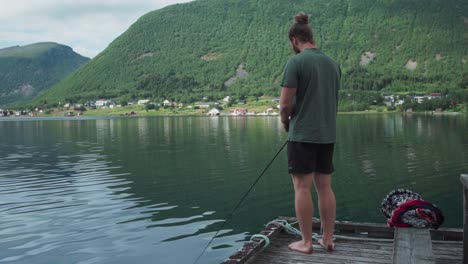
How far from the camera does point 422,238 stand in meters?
6.25

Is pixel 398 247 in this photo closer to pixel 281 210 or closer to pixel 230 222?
pixel 230 222

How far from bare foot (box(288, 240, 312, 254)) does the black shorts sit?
1097 millimetres

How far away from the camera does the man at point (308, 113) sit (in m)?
6.09

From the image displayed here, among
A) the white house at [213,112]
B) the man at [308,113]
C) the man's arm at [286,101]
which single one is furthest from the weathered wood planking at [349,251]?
the white house at [213,112]

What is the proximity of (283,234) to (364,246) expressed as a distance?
136 centimetres

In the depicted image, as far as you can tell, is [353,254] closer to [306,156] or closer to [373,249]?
[373,249]

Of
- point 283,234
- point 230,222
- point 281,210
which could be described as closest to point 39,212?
point 230,222

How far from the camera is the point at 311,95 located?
6.14m

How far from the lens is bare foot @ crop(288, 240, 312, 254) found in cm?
655

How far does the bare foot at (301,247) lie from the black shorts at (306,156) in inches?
43.2

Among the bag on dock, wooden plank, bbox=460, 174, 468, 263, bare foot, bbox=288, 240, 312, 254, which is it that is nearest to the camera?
wooden plank, bbox=460, 174, 468, 263

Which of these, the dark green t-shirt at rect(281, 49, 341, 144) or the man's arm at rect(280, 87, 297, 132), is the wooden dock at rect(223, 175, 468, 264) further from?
the man's arm at rect(280, 87, 297, 132)

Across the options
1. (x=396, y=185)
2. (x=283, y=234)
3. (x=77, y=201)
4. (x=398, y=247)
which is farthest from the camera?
(x=396, y=185)

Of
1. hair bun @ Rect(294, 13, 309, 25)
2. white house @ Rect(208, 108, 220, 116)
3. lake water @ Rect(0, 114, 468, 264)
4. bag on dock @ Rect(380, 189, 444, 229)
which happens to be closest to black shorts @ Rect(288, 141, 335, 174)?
hair bun @ Rect(294, 13, 309, 25)
